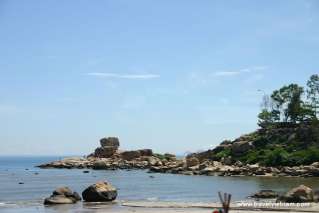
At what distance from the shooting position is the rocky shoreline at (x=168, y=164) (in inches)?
4370

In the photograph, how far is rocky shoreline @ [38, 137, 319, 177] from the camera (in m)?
111

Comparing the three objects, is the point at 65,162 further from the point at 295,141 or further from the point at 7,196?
the point at 7,196

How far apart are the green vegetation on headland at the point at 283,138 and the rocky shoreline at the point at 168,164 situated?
13.6 ft

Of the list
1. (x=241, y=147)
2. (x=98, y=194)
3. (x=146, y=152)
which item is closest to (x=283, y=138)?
(x=241, y=147)

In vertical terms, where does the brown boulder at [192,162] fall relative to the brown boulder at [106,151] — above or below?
below

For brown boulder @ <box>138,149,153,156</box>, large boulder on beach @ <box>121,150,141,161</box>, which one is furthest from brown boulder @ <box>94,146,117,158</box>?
brown boulder @ <box>138,149,153,156</box>

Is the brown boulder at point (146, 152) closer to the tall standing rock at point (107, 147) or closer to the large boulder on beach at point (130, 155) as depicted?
the large boulder on beach at point (130, 155)

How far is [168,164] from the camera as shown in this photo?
146000mm

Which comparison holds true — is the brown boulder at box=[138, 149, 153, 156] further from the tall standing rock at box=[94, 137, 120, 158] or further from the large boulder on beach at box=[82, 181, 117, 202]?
the large boulder on beach at box=[82, 181, 117, 202]

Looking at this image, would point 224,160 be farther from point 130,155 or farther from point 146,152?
point 130,155

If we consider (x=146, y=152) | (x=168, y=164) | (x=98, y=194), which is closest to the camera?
(x=98, y=194)

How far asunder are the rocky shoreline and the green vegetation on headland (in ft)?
13.6

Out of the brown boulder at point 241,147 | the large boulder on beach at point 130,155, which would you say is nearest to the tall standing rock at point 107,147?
the large boulder on beach at point 130,155

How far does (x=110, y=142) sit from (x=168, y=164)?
3830 cm
